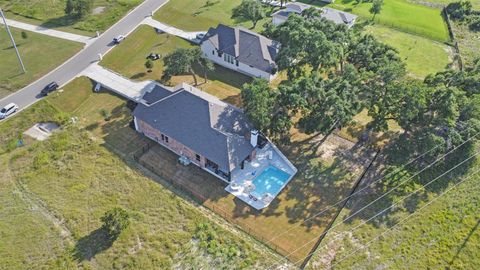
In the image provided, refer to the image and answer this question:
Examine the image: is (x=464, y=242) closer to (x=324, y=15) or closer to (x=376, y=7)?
(x=324, y=15)

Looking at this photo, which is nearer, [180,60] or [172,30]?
[180,60]

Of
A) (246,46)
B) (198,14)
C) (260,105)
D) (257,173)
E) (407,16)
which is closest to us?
(260,105)

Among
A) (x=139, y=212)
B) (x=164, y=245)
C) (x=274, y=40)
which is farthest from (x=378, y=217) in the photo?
(x=274, y=40)

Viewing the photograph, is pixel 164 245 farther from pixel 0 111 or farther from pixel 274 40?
pixel 274 40

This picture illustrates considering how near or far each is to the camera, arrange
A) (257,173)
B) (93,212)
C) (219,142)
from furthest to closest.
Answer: (257,173) → (219,142) → (93,212)

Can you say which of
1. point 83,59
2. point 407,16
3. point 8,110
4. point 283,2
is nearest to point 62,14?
point 83,59

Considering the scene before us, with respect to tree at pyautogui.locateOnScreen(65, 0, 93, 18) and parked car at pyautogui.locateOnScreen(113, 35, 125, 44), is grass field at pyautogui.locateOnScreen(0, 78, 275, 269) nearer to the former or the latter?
parked car at pyautogui.locateOnScreen(113, 35, 125, 44)
